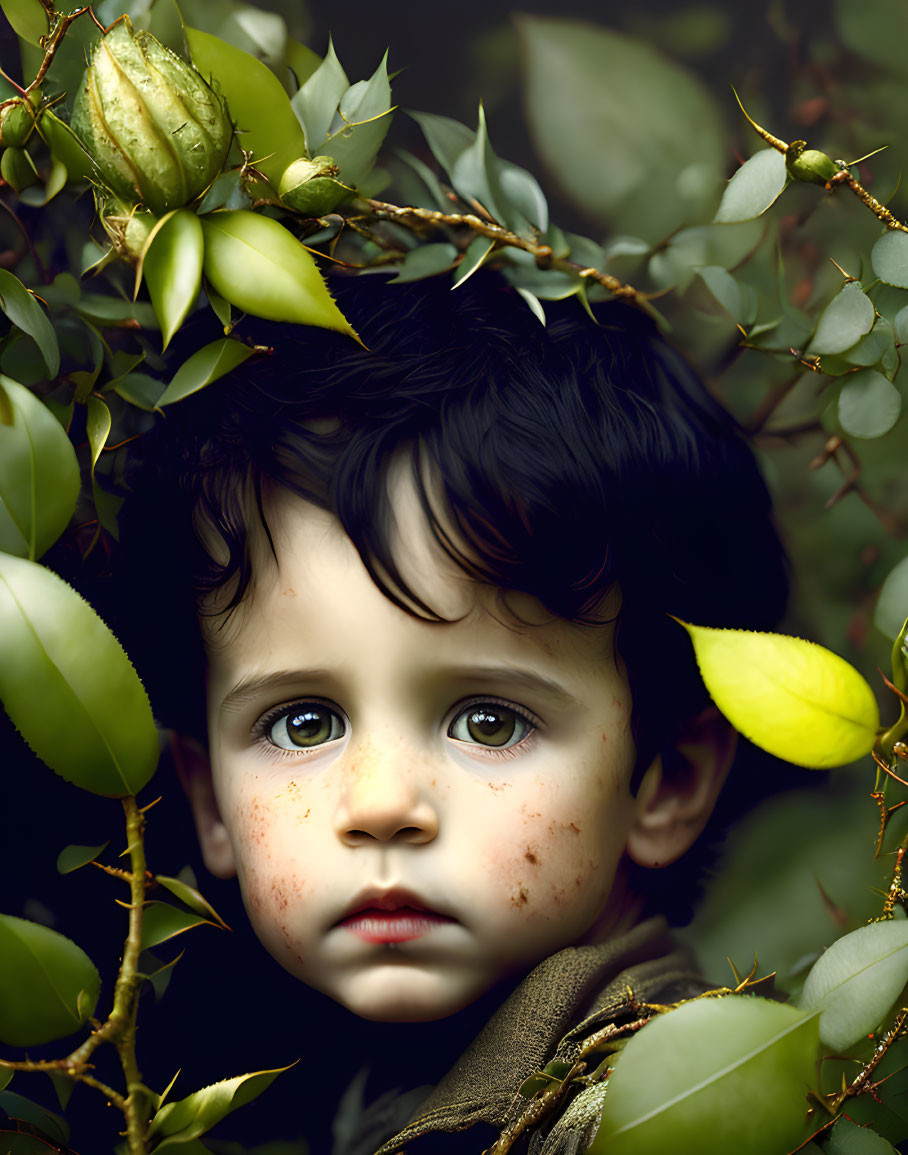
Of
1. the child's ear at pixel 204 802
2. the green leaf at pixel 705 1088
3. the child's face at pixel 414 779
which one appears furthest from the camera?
the child's ear at pixel 204 802

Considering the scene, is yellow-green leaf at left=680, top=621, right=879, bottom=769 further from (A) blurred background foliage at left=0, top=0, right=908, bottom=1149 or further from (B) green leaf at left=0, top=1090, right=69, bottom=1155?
(B) green leaf at left=0, top=1090, right=69, bottom=1155

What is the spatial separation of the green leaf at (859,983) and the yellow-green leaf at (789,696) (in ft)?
0.31

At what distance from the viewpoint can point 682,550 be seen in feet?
2.17

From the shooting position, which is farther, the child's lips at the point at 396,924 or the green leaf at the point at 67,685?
the child's lips at the point at 396,924

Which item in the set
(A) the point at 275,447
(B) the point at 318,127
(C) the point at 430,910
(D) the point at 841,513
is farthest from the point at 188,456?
(D) the point at 841,513

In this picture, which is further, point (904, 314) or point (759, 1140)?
point (904, 314)

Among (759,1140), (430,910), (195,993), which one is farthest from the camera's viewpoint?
(195,993)

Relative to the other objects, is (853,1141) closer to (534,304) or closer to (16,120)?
(534,304)

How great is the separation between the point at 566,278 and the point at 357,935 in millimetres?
424

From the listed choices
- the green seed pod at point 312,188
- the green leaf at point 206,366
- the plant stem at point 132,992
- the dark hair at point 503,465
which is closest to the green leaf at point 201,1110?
the plant stem at point 132,992

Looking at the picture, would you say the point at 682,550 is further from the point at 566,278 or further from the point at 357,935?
the point at 357,935

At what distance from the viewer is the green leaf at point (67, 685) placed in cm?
50

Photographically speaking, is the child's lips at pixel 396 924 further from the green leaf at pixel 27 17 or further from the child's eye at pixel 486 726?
the green leaf at pixel 27 17

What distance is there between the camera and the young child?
0.60m
